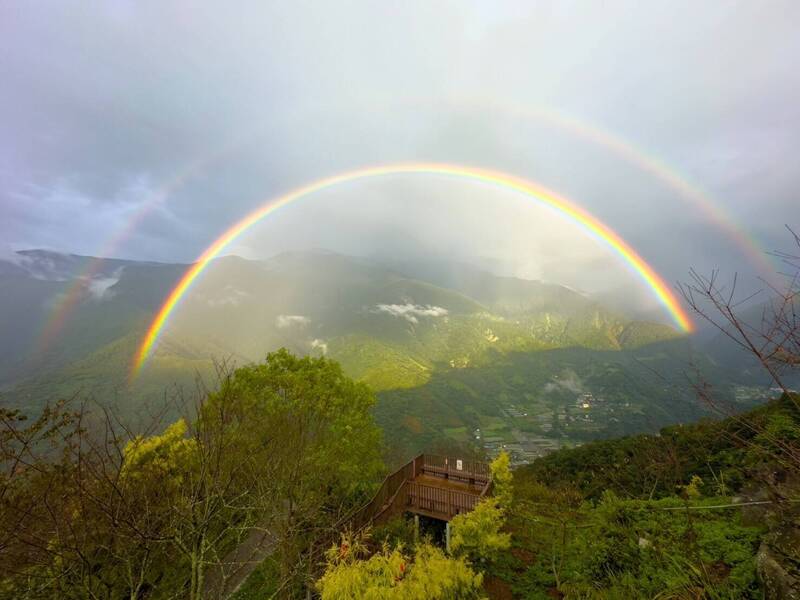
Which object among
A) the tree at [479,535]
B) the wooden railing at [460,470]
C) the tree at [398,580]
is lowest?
the wooden railing at [460,470]

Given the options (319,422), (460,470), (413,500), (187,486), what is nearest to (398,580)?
(187,486)

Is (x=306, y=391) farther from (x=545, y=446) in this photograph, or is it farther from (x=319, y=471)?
(x=545, y=446)

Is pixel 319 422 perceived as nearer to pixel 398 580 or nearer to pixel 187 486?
pixel 187 486

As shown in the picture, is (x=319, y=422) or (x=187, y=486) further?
(x=319, y=422)

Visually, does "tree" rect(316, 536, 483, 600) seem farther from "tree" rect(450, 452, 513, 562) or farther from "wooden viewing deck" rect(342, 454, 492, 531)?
"wooden viewing deck" rect(342, 454, 492, 531)

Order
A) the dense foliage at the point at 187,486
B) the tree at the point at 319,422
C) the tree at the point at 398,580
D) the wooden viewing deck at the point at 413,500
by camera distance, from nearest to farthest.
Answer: the dense foliage at the point at 187,486
the tree at the point at 398,580
the tree at the point at 319,422
the wooden viewing deck at the point at 413,500

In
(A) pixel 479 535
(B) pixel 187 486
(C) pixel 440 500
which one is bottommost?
(C) pixel 440 500

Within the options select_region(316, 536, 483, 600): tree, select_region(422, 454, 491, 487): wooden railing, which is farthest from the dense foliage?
select_region(422, 454, 491, 487): wooden railing

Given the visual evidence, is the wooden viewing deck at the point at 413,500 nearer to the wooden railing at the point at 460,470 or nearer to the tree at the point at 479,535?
the wooden railing at the point at 460,470

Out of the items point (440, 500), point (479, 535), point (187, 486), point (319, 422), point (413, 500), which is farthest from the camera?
point (319, 422)

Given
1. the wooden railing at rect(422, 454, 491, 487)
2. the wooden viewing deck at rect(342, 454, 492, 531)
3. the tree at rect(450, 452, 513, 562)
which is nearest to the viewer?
the tree at rect(450, 452, 513, 562)

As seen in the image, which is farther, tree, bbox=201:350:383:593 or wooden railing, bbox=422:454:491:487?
wooden railing, bbox=422:454:491:487

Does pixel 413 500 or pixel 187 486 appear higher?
pixel 187 486

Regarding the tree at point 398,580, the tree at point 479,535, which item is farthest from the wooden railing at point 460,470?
the tree at point 398,580
